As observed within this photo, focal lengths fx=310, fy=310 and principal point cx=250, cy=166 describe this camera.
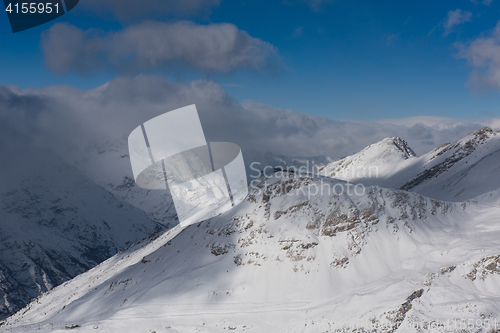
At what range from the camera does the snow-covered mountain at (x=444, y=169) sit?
3349 inches

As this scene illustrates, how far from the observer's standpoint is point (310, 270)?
152ft

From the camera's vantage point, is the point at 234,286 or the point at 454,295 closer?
the point at 454,295

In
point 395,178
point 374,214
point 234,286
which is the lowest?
point 395,178

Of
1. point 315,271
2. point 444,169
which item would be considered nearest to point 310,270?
point 315,271

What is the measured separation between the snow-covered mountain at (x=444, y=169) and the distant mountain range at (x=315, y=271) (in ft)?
94.4

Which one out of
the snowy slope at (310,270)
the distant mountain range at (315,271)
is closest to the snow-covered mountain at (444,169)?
the distant mountain range at (315,271)

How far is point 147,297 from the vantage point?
47062mm

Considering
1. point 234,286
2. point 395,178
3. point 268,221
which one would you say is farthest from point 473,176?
point 234,286

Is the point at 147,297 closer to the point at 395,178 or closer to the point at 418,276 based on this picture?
the point at 418,276

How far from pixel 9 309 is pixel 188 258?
8366 inches

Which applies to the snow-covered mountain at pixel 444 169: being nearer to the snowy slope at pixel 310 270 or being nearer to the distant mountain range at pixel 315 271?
the distant mountain range at pixel 315 271

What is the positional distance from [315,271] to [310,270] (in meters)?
0.75

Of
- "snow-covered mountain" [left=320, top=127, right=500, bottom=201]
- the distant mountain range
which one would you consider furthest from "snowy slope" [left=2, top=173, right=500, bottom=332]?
"snow-covered mountain" [left=320, top=127, right=500, bottom=201]

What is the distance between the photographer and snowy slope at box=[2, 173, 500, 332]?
37.4 meters
